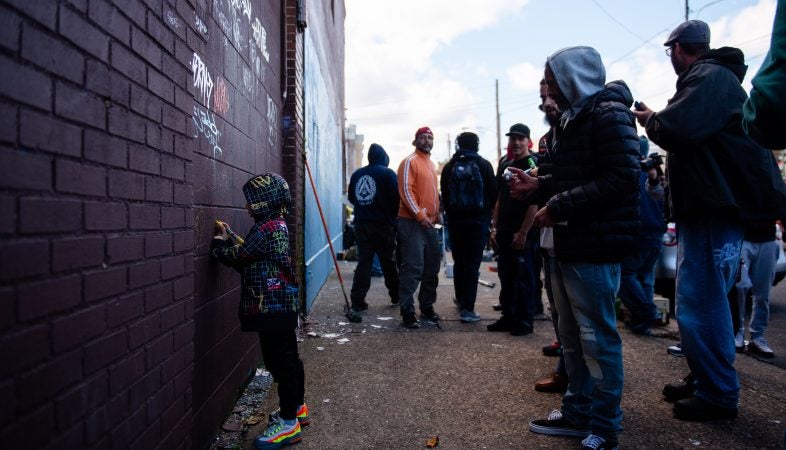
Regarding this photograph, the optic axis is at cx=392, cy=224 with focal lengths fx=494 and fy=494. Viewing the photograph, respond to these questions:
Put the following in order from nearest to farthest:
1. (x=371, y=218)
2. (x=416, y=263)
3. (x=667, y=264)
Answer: (x=416, y=263)
(x=371, y=218)
(x=667, y=264)

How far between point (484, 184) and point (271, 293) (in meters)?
3.54

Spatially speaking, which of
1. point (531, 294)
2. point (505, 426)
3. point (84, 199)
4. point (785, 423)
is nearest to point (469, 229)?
point (531, 294)

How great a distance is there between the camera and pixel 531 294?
16.5 feet

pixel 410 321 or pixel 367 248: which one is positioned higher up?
pixel 367 248

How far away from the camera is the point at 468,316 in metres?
5.56

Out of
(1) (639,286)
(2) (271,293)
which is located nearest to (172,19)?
(2) (271,293)

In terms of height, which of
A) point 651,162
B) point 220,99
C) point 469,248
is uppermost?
point 220,99

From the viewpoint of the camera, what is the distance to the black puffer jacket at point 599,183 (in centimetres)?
243

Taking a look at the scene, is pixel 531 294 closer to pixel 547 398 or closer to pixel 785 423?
pixel 547 398

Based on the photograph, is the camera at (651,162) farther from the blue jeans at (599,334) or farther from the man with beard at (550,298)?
the blue jeans at (599,334)

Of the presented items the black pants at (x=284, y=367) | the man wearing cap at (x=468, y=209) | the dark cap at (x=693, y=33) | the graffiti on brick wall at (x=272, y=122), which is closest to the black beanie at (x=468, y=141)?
the man wearing cap at (x=468, y=209)

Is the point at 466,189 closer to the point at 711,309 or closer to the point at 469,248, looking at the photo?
the point at 469,248

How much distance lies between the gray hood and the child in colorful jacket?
1680 millimetres

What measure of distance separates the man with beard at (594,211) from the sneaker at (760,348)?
2.52 meters
